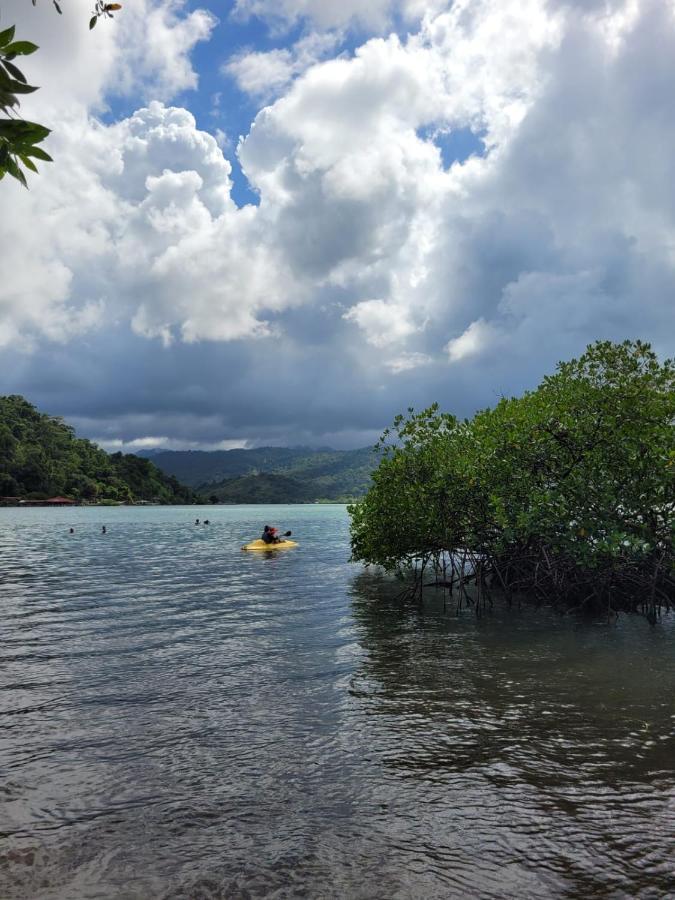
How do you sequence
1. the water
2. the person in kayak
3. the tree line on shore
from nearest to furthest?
1. the water
2. the tree line on shore
3. the person in kayak

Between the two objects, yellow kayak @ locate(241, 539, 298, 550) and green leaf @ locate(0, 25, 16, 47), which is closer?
green leaf @ locate(0, 25, 16, 47)

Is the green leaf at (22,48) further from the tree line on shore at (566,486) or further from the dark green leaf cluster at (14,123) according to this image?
the tree line on shore at (566,486)

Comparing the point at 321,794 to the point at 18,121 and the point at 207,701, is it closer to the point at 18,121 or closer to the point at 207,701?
the point at 207,701

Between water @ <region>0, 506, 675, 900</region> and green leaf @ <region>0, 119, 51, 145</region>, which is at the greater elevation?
green leaf @ <region>0, 119, 51, 145</region>

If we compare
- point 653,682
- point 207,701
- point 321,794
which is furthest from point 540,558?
point 321,794

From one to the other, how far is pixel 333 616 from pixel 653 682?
12406 millimetres

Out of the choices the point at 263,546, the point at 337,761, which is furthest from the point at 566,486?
the point at 263,546

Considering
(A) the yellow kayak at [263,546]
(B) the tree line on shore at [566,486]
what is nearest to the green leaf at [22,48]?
(B) the tree line on shore at [566,486]

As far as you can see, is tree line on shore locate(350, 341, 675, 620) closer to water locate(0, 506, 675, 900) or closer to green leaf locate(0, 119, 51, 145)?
water locate(0, 506, 675, 900)

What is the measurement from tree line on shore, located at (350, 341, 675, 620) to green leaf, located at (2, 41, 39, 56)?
19.3m

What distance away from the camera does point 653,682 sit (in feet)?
48.0

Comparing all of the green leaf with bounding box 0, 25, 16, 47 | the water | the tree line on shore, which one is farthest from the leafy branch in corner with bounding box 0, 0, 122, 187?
Answer: the tree line on shore

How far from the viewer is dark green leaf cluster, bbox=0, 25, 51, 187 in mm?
3178

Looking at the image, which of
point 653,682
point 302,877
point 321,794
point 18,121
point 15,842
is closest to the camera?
point 18,121
